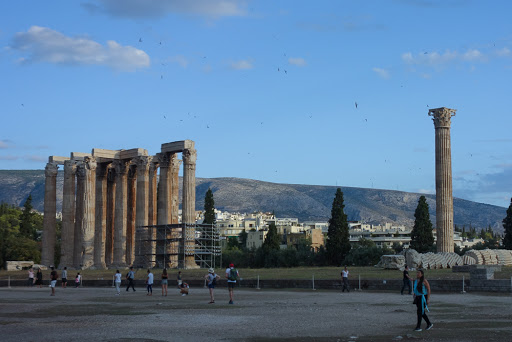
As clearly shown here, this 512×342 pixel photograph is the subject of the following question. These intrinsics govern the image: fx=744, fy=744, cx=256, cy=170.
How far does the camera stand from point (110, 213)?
7538 centimetres

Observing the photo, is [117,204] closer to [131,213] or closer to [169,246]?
[131,213]

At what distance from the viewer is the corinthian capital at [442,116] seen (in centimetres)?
5941

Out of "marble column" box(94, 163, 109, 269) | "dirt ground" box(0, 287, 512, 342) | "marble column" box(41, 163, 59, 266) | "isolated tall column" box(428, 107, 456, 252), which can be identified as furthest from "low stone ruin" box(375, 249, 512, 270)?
"marble column" box(41, 163, 59, 266)

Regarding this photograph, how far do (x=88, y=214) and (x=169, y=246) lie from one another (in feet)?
29.7

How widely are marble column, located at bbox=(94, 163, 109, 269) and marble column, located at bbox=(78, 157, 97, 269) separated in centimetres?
92

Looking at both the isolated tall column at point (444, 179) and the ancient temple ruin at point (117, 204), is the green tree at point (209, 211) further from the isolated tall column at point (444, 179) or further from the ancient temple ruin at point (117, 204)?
the isolated tall column at point (444, 179)

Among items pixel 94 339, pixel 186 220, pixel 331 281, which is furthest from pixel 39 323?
pixel 186 220

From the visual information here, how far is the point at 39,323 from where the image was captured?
21.0 meters

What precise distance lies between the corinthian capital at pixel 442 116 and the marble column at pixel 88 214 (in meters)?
31.4

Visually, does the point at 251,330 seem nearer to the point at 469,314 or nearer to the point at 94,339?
the point at 94,339

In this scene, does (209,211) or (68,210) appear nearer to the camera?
(68,210)

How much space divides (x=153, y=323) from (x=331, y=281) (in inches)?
763

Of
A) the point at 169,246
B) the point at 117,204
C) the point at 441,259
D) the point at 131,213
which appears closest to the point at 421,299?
the point at 441,259

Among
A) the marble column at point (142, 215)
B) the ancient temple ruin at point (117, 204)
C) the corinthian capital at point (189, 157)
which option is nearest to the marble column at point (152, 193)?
the ancient temple ruin at point (117, 204)
